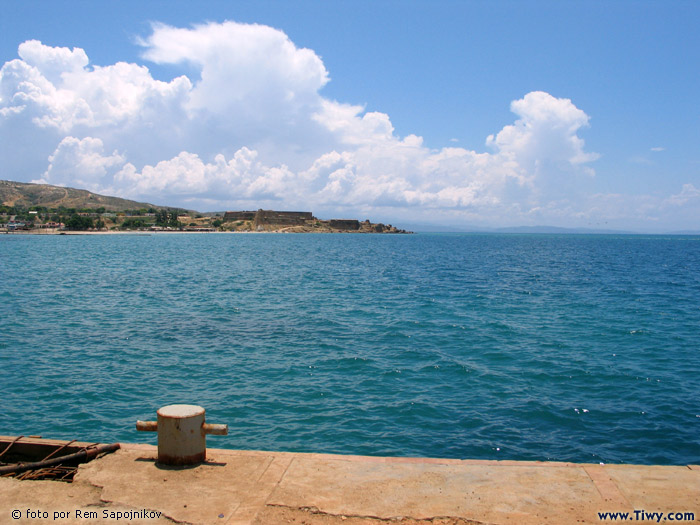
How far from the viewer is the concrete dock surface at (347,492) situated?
5.90 metres

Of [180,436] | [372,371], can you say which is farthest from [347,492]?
[372,371]

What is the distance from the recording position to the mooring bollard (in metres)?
7.08

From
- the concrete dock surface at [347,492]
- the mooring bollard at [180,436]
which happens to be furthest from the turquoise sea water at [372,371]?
the mooring bollard at [180,436]

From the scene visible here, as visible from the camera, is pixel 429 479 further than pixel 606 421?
No

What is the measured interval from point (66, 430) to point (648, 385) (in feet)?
50.1

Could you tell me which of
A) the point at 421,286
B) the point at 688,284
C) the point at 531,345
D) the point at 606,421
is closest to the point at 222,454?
the point at 606,421

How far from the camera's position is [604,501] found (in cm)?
628

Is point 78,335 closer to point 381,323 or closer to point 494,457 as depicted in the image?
point 381,323

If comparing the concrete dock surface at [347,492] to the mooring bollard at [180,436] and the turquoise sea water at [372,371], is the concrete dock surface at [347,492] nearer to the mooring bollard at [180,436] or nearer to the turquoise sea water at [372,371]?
the mooring bollard at [180,436]

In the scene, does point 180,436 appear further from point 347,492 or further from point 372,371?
point 372,371

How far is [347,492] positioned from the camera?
6504mm

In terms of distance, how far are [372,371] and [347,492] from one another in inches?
365

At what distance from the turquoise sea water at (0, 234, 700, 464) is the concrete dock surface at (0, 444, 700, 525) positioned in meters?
3.22

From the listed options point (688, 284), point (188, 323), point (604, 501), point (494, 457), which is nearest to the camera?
point (604, 501)
